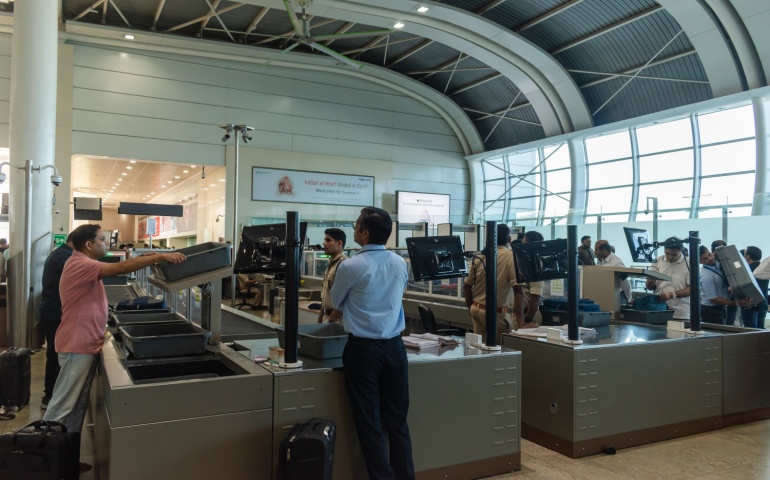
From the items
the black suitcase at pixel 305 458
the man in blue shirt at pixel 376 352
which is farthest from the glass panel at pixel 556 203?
the black suitcase at pixel 305 458

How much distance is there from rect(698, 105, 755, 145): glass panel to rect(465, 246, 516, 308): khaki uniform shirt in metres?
8.75

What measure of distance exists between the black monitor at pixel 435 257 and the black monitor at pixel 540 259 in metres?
0.54

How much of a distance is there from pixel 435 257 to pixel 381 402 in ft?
3.18

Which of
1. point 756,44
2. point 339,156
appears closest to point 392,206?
point 339,156

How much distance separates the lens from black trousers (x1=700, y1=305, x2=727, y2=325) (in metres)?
5.63

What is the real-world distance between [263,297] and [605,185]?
28.9ft

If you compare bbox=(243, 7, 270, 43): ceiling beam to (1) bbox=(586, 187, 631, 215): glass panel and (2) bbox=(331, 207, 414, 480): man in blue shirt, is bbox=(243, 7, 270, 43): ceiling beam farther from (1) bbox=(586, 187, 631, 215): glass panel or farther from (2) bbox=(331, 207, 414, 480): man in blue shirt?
(2) bbox=(331, 207, 414, 480): man in blue shirt

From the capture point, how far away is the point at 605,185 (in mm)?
14000

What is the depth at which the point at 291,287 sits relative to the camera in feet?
8.75

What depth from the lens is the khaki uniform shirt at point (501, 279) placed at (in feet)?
14.9

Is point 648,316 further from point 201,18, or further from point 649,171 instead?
point 201,18

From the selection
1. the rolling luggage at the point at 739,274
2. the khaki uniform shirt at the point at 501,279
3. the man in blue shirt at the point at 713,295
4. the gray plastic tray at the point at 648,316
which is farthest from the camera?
the man in blue shirt at the point at 713,295

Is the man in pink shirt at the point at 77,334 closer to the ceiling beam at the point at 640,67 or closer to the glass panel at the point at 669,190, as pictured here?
the glass panel at the point at 669,190

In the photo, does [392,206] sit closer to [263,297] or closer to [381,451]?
[263,297]
